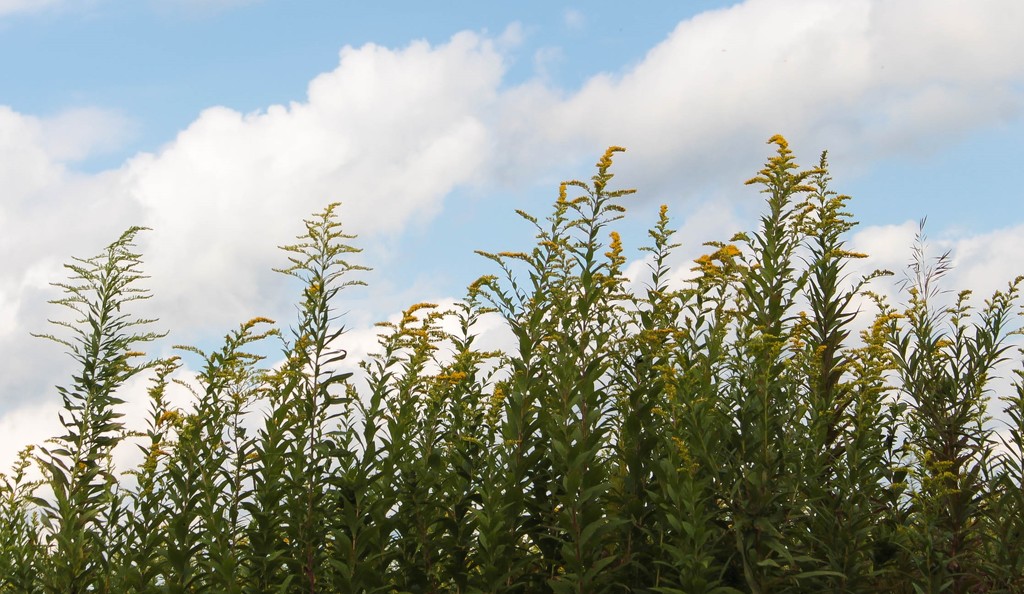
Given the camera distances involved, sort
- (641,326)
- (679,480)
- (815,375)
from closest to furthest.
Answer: (679,480) → (815,375) → (641,326)

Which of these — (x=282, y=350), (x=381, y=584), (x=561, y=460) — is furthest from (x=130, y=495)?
(x=561, y=460)

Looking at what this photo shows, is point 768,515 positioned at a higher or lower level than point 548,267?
lower

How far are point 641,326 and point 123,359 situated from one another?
158 inches

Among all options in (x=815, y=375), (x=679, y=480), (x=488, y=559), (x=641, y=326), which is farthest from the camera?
(x=641, y=326)

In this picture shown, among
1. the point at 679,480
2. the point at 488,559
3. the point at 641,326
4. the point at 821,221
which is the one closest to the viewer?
the point at 679,480

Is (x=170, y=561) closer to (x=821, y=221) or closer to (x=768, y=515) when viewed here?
(x=768, y=515)

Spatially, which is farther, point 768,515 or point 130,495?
point 130,495

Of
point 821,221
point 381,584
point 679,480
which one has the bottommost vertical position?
point 381,584

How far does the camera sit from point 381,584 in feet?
21.0

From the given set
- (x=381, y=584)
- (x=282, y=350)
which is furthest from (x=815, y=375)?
(x=282, y=350)

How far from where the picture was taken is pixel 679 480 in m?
5.82

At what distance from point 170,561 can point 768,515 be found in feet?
13.7

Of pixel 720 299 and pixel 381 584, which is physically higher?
pixel 720 299

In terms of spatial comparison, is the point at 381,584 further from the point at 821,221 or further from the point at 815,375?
the point at 821,221
